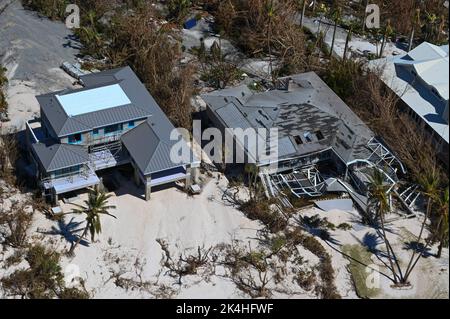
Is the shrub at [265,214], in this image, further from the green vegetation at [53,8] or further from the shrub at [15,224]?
the green vegetation at [53,8]

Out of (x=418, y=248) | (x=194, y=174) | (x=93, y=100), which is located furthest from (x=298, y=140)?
(x=93, y=100)

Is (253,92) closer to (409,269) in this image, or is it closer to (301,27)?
(301,27)

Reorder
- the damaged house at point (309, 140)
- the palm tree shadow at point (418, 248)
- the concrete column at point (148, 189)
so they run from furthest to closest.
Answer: the damaged house at point (309, 140), the concrete column at point (148, 189), the palm tree shadow at point (418, 248)

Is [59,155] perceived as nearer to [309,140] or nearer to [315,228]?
[309,140]

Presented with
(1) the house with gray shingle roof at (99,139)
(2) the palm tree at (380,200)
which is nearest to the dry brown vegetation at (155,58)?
(1) the house with gray shingle roof at (99,139)

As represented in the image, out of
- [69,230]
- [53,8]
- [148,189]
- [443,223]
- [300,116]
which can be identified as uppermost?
[443,223]
